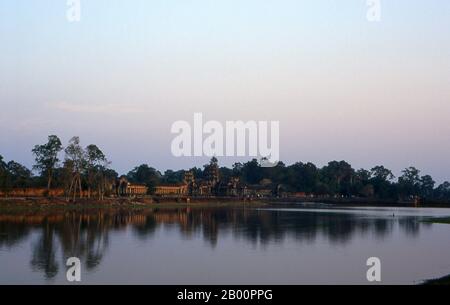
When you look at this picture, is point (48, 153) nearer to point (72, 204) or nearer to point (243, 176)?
point (72, 204)

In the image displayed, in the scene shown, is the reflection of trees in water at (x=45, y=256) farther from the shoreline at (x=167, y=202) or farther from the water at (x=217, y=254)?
the shoreline at (x=167, y=202)

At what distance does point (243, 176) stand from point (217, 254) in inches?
6420

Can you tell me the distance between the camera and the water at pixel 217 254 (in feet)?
82.9

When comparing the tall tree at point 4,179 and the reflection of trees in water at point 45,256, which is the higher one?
the tall tree at point 4,179

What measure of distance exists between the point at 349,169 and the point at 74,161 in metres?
112

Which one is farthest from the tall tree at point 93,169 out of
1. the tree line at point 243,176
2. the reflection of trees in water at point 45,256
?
the reflection of trees in water at point 45,256

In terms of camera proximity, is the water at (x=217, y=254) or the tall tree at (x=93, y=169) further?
the tall tree at (x=93, y=169)

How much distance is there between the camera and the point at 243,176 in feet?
643

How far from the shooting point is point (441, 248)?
36750 mm

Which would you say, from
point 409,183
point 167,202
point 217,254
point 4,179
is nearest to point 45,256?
point 217,254

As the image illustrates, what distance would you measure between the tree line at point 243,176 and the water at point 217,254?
41.4 m

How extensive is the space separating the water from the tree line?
41.4 metres

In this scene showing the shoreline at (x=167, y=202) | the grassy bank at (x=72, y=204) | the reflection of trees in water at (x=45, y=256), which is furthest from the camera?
the shoreline at (x=167, y=202)
